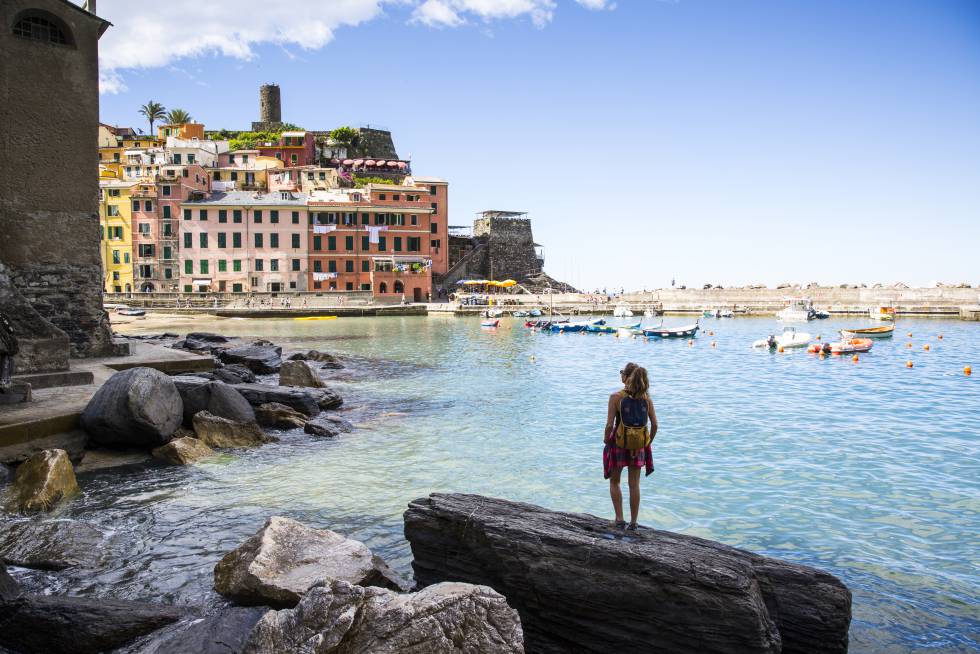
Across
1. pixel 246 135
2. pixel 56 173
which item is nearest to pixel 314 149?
pixel 246 135

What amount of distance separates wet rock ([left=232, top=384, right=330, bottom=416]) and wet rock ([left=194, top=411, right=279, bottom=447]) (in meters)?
2.64

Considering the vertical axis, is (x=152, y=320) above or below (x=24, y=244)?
below

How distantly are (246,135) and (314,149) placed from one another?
14494 mm

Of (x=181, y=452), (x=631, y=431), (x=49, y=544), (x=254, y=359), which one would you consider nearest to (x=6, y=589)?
(x=49, y=544)

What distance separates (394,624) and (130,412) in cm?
870

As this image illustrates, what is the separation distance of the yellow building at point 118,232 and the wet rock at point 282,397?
58.7 m

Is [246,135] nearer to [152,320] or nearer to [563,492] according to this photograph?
[152,320]

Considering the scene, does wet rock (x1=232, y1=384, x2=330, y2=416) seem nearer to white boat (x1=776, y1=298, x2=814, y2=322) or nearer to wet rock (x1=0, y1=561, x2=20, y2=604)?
wet rock (x1=0, y1=561, x2=20, y2=604)

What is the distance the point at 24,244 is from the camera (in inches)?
608

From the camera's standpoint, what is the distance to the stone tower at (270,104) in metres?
112

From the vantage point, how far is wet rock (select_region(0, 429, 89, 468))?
974 centimetres

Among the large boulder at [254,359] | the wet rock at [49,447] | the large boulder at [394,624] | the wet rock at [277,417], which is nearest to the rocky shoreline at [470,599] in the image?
the large boulder at [394,624]

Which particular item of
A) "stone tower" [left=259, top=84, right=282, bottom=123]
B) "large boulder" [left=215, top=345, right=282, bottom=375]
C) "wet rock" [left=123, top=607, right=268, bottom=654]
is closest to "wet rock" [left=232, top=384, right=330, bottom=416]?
"large boulder" [left=215, top=345, right=282, bottom=375]

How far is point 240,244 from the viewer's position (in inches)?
2589
